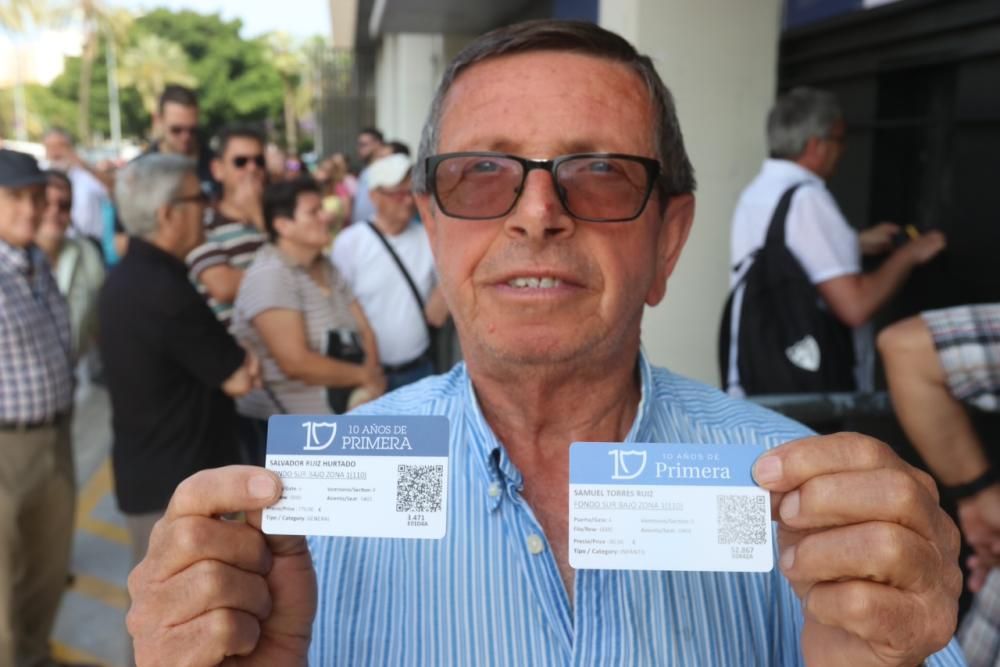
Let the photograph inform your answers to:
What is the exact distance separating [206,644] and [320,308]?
2.57 m

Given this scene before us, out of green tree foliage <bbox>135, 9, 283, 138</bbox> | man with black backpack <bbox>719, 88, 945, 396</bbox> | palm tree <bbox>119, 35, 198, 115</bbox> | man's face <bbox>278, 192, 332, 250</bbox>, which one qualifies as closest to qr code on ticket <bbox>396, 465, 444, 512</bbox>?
man with black backpack <bbox>719, 88, 945, 396</bbox>

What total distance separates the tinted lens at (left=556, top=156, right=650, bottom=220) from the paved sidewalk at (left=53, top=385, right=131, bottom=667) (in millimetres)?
3442

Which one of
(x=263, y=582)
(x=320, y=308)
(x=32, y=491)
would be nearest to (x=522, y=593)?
(x=263, y=582)

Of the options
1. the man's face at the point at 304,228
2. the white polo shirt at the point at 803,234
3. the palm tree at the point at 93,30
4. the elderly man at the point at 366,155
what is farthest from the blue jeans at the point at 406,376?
the palm tree at the point at 93,30

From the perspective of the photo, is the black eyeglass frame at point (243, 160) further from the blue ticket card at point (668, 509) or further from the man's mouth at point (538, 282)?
the blue ticket card at point (668, 509)

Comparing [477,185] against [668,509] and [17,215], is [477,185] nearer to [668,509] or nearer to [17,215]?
[668,509]

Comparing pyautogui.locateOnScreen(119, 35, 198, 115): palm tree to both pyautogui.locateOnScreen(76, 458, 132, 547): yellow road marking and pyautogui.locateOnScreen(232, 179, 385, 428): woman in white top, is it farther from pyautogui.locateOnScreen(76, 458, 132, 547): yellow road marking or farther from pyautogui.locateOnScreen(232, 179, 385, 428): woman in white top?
pyautogui.locateOnScreen(232, 179, 385, 428): woman in white top

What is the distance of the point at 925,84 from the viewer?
13.0 ft

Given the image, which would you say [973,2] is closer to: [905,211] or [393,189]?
[905,211]

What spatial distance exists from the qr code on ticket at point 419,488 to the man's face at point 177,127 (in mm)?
4754

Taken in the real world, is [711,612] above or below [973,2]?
below

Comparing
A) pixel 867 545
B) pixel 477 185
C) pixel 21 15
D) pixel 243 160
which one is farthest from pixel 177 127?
pixel 21 15

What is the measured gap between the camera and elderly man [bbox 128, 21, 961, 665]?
3.47ft

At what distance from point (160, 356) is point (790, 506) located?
2.52 meters
